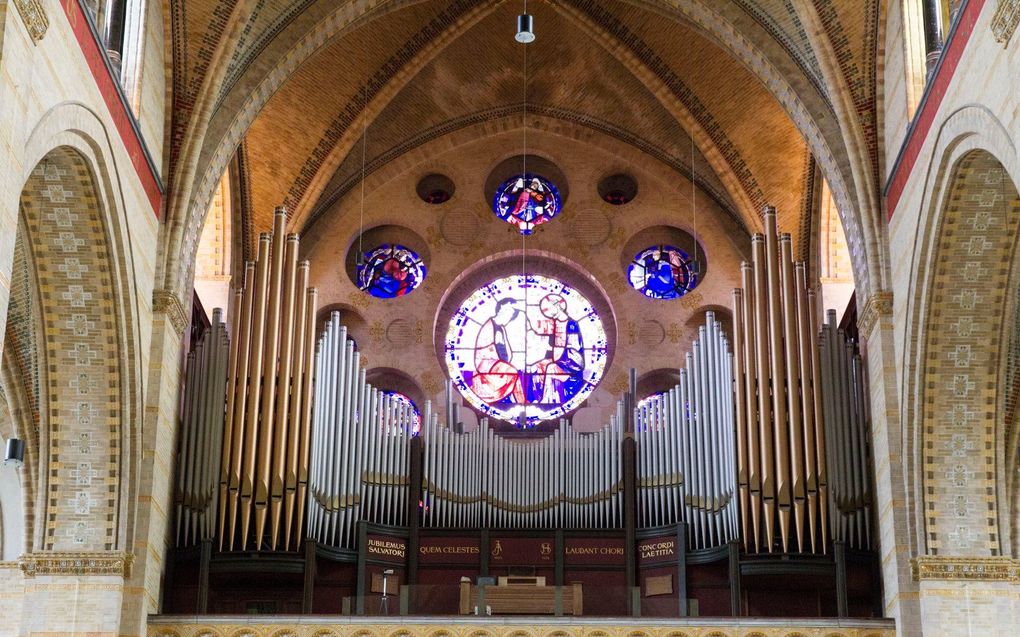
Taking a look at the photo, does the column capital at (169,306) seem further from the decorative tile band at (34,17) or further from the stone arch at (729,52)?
the decorative tile band at (34,17)

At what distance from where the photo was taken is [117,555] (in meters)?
19.1

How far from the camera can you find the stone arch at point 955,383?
59.4 ft

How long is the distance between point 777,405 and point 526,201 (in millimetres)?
7641

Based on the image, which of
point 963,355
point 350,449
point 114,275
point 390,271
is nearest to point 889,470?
point 963,355

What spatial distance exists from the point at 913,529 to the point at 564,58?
10894mm

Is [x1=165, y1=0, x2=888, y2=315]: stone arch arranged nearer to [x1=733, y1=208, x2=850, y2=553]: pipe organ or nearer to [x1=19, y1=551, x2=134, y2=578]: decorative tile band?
[x1=733, y1=208, x2=850, y2=553]: pipe organ

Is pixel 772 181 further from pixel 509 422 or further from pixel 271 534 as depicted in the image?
pixel 271 534

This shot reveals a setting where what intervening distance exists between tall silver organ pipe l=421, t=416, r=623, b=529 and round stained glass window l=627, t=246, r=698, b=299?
453cm

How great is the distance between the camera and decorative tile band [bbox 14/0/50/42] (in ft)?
45.5

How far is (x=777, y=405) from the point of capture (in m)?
21.7

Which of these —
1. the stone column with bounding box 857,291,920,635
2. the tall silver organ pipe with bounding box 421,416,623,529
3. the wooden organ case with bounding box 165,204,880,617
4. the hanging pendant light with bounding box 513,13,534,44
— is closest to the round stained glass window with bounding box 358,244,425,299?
the wooden organ case with bounding box 165,204,880,617

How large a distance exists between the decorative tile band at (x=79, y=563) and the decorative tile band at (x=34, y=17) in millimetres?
7188

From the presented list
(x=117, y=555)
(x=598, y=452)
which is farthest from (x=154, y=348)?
(x=598, y=452)

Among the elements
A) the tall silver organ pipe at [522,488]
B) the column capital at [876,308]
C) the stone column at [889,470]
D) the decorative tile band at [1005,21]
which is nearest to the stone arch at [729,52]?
the column capital at [876,308]
